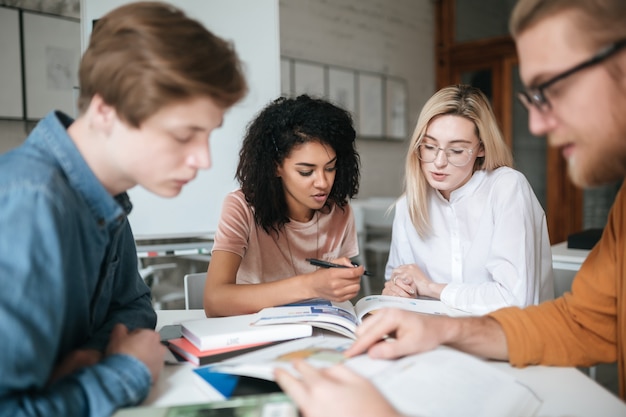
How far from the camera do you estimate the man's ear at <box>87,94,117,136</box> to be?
810 mm

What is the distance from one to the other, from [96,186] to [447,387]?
0.65 m

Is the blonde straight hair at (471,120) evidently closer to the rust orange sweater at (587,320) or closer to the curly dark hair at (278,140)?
the curly dark hair at (278,140)

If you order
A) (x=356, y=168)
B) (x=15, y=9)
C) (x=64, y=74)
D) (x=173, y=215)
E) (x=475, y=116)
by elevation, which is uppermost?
(x=15, y=9)

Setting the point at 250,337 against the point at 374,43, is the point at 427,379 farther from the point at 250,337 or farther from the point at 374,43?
the point at 374,43

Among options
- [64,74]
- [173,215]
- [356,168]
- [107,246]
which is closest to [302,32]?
[64,74]

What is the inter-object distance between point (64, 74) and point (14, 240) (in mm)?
2827

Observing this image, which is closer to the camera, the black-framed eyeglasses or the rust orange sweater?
the black-framed eyeglasses

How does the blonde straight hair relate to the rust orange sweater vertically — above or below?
above

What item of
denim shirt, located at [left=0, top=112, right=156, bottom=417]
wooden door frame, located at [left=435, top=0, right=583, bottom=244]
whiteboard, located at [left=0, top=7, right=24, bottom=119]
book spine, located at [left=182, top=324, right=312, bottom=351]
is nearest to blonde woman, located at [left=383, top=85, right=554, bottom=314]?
book spine, located at [left=182, top=324, right=312, bottom=351]

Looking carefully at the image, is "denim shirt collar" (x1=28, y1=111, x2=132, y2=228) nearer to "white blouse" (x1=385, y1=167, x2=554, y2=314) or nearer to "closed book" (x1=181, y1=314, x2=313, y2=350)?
"closed book" (x1=181, y1=314, x2=313, y2=350)

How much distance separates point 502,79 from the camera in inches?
228

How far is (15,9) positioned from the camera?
9.45 ft

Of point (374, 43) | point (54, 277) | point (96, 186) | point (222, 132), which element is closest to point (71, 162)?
point (96, 186)

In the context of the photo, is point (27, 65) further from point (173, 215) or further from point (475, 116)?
point (475, 116)
